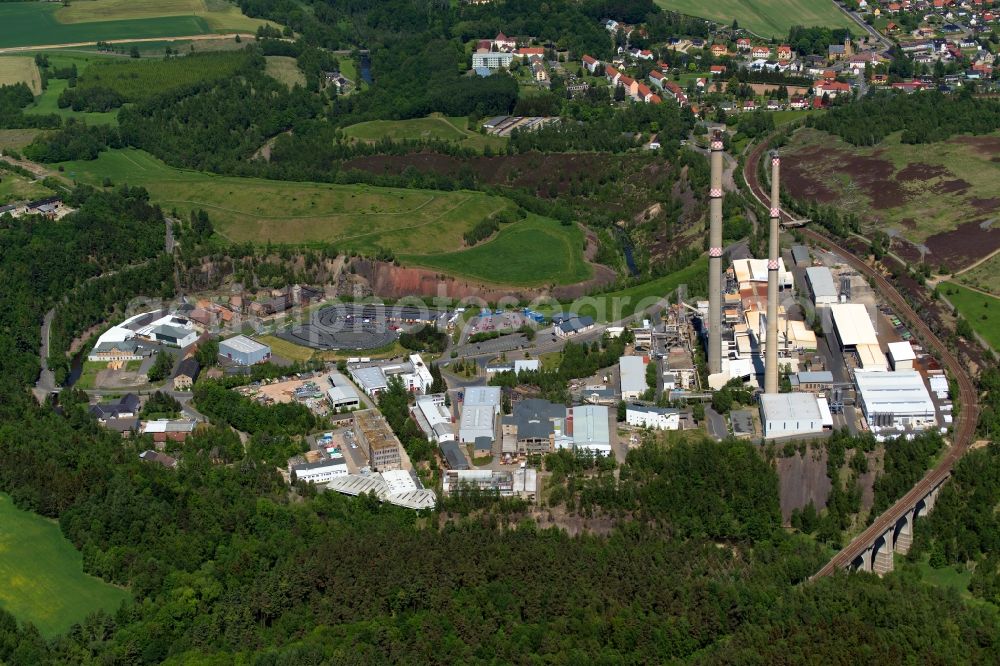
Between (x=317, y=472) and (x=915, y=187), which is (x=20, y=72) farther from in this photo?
(x=317, y=472)

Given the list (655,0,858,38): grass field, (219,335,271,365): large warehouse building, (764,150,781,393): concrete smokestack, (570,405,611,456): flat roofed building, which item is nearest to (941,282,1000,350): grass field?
(764,150,781,393): concrete smokestack

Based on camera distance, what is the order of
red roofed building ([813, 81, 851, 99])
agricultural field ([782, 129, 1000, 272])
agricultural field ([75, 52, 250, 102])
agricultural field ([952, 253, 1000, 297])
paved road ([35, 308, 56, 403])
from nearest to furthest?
paved road ([35, 308, 56, 403]), agricultural field ([952, 253, 1000, 297]), agricultural field ([782, 129, 1000, 272]), red roofed building ([813, 81, 851, 99]), agricultural field ([75, 52, 250, 102])

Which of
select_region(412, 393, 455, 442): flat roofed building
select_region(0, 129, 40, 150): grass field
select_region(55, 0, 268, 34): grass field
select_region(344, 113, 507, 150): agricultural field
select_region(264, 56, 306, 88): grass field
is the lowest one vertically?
select_region(412, 393, 455, 442): flat roofed building

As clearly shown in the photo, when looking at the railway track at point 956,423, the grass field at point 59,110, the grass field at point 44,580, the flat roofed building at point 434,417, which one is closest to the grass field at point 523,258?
the railway track at point 956,423

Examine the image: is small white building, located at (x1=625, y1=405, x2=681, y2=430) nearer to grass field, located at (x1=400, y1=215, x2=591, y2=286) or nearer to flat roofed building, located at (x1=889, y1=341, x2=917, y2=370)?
flat roofed building, located at (x1=889, y1=341, x2=917, y2=370)

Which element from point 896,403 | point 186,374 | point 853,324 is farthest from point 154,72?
point 896,403

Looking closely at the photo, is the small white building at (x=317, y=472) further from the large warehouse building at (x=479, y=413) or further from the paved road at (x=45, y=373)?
the paved road at (x=45, y=373)

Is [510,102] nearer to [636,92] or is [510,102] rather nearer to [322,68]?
[636,92]
